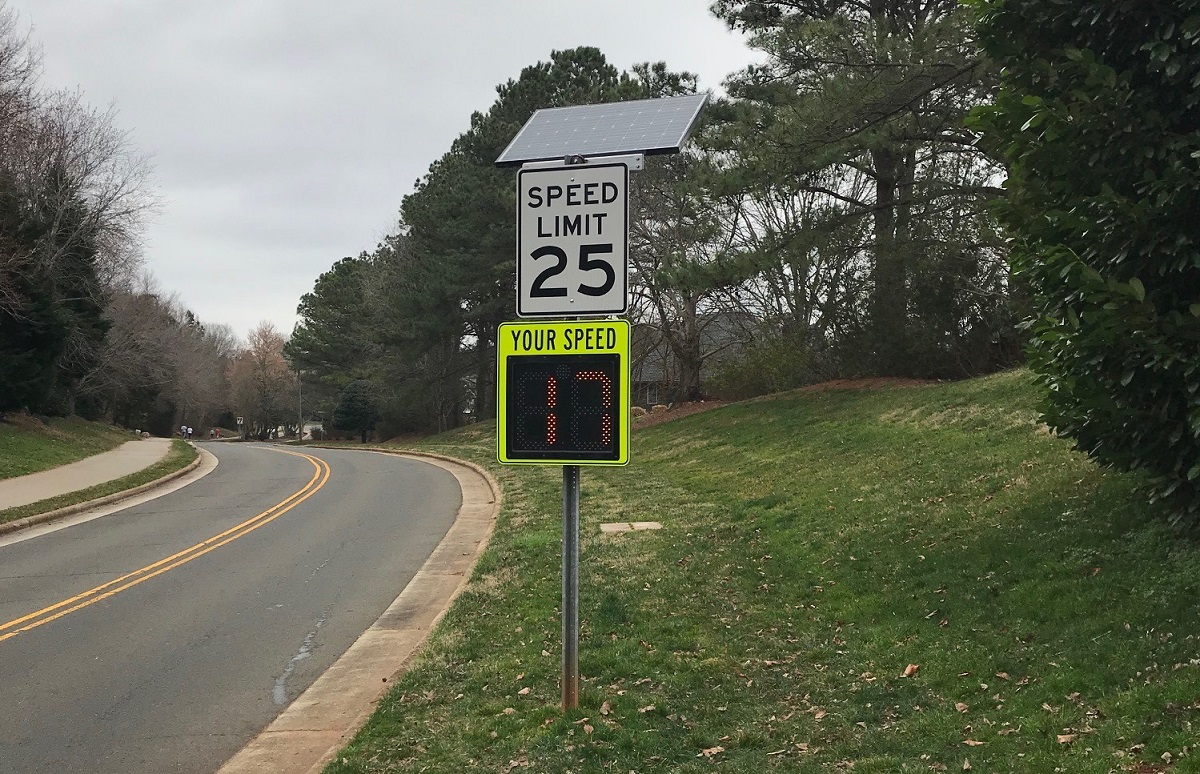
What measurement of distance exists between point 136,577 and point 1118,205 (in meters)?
10.5

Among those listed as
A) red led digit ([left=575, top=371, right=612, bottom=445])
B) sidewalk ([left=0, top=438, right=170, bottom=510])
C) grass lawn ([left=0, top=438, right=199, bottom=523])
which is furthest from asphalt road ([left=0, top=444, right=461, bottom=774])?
red led digit ([left=575, top=371, right=612, bottom=445])

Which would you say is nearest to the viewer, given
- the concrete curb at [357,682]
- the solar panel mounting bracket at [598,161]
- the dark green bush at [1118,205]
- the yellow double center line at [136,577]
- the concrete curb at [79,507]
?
the solar panel mounting bracket at [598,161]

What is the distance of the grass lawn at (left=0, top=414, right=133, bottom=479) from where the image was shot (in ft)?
73.1

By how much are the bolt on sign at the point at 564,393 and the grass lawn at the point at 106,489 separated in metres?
13.1

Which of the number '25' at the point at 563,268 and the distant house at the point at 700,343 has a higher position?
the distant house at the point at 700,343

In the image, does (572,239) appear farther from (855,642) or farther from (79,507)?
(79,507)

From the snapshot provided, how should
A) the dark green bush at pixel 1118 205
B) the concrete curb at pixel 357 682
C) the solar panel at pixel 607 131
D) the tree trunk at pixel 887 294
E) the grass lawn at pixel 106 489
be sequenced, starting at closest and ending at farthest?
the concrete curb at pixel 357 682 → the dark green bush at pixel 1118 205 → the solar panel at pixel 607 131 → the grass lawn at pixel 106 489 → the tree trunk at pixel 887 294

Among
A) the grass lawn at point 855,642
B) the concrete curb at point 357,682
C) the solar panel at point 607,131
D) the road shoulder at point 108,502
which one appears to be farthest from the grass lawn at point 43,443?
the solar panel at point 607,131

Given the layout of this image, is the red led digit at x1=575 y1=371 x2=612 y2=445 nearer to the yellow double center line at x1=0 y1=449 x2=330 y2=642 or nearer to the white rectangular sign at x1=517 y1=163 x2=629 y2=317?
the white rectangular sign at x1=517 y1=163 x2=629 y2=317

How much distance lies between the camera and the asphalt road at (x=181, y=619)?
6.04 metres

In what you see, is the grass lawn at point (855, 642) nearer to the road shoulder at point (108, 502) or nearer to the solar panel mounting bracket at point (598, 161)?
the solar panel mounting bracket at point (598, 161)

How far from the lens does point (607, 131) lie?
7.86 metres

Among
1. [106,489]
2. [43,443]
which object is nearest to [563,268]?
[106,489]

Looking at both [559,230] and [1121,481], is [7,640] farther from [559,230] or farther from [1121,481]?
[1121,481]
